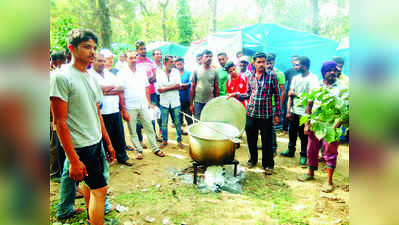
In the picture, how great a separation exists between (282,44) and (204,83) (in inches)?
147

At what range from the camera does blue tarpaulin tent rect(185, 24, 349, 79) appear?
7367 mm

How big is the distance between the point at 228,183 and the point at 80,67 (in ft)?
9.29

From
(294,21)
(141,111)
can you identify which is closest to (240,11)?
(294,21)

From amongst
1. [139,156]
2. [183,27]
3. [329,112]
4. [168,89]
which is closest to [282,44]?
[168,89]

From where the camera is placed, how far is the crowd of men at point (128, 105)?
1944 millimetres

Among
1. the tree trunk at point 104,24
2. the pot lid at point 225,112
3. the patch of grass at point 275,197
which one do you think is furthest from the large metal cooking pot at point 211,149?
the tree trunk at point 104,24

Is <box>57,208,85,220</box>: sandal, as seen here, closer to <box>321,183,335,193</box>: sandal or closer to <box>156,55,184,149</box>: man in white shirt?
<box>156,55,184,149</box>: man in white shirt

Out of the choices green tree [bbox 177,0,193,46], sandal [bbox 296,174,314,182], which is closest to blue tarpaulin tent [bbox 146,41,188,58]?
green tree [bbox 177,0,193,46]

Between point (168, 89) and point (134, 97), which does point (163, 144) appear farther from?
point (134, 97)

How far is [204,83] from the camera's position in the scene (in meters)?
5.20

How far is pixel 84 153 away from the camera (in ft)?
6.59

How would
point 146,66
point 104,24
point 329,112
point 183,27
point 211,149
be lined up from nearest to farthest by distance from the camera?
point 329,112 < point 211,149 < point 146,66 < point 104,24 < point 183,27

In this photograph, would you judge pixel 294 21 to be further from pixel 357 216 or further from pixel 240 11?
pixel 357 216

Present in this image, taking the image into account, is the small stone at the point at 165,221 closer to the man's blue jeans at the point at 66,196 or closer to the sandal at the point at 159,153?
the man's blue jeans at the point at 66,196
